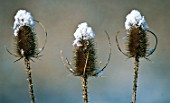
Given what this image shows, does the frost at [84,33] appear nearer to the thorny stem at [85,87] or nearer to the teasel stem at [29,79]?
the thorny stem at [85,87]

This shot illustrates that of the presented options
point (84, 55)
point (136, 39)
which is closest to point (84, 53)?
point (84, 55)

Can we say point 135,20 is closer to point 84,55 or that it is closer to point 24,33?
point 84,55

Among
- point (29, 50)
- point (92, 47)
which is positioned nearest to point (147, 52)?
point (92, 47)

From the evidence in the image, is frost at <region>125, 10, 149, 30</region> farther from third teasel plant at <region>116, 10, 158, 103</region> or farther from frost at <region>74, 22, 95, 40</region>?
frost at <region>74, 22, 95, 40</region>

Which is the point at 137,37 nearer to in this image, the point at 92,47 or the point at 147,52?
the point at 147,52

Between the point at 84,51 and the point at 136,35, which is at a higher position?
the point at 136,35
